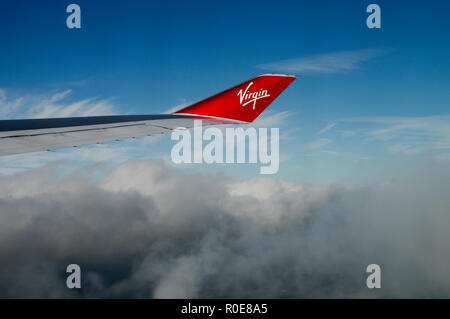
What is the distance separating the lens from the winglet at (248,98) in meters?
6.48

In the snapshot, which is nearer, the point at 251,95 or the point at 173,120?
the point at 251,95

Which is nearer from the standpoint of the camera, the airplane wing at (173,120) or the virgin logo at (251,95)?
the airplane wing at (173,120)

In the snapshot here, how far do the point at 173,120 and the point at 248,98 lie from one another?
2079 millimetres

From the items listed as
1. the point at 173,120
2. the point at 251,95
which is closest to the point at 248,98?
the point at 251,95

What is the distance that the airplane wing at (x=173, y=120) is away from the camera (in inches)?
217

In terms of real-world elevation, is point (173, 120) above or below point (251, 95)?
below

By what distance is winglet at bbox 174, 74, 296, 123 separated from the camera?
21.3ft

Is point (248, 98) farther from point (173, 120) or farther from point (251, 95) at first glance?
point (173, 120)

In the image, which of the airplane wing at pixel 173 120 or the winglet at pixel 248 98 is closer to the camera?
the airplane wing at pixel 173 120

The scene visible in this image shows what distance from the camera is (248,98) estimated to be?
6.50 meters
